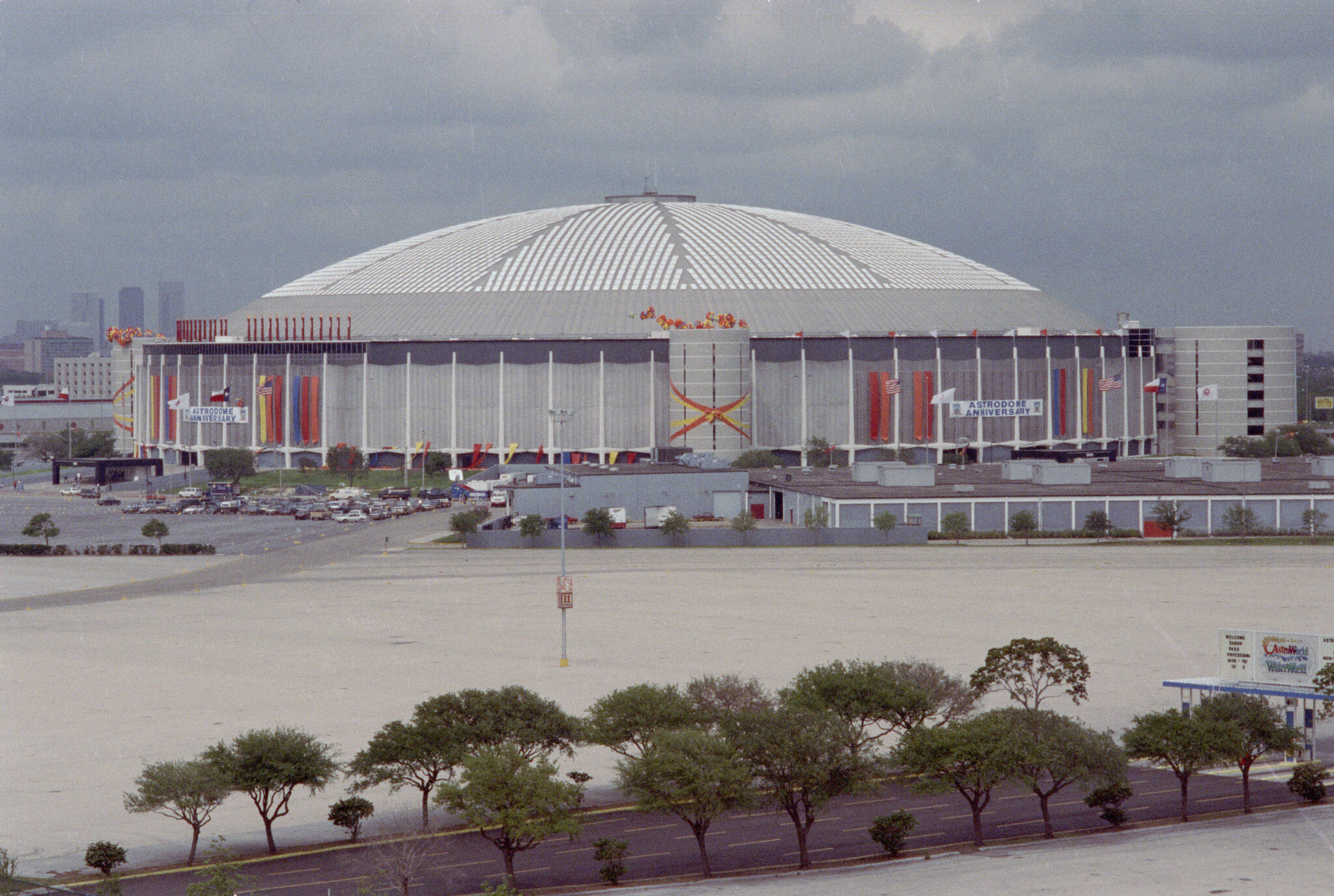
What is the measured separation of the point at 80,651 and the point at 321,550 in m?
A: 34.3

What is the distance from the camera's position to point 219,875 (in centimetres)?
2684

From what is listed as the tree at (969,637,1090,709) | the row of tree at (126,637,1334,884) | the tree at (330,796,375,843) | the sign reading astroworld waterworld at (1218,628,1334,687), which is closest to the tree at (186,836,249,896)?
the row of tree at (126,637,1334,884)

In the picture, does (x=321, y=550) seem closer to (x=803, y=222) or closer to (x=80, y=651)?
(x=80, y=651)

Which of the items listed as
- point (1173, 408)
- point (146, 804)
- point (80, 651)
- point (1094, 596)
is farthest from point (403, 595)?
point (1173, 408)

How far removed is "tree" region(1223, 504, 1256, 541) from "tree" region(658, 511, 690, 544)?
28.8m

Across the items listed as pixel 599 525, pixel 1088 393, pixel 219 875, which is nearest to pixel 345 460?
pixel 599 525

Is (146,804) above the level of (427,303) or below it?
below

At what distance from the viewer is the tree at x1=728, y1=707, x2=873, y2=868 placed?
3145cm

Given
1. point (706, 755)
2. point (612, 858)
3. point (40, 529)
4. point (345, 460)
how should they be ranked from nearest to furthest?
point (612, 858), point (706, 755), point (40, 529), point (345, 460)

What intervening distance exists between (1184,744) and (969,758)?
4996mm

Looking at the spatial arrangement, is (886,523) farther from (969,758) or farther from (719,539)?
(969,758)

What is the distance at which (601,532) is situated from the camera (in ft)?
290

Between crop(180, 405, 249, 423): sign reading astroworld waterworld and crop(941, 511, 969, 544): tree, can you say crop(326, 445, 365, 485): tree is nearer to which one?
crop(180, 405, 249, 423): sign reading astroworld waterworld

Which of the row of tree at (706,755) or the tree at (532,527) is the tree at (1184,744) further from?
the tree at (532,527)
